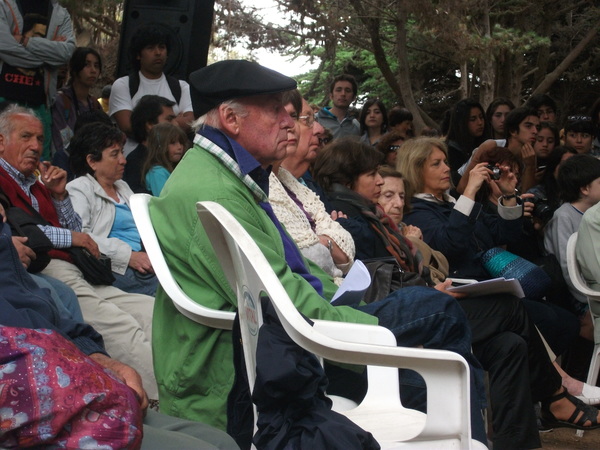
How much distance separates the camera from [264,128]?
2910 millimetres

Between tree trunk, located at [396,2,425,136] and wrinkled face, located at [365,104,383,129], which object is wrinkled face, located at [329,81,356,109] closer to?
wrinkled face, located at [365,104,383,129]

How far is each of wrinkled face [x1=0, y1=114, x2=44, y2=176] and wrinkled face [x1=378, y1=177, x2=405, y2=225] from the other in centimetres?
194

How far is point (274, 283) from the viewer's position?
6.68 feet

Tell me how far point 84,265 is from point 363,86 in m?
11.1

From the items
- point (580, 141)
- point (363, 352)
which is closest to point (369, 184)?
point (363, 352)

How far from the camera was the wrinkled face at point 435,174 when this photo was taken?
557 centimetres

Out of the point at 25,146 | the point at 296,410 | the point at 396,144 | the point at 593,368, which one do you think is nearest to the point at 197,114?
the point at 296,410

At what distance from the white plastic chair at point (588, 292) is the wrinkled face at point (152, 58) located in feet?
11.4

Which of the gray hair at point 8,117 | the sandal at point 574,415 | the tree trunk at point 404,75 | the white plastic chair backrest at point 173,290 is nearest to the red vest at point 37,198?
the gray hair at point 8,117

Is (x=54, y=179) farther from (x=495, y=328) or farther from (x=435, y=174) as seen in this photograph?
(x=435, y=174)

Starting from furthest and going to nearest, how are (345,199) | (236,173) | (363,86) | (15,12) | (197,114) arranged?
(363,86)
(15,12)
(345,199)
(197,114)
(236,173)

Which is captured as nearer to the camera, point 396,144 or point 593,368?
point 593,368

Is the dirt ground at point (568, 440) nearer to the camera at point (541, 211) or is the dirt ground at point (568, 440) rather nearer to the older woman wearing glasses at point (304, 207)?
→ the camera at point (541, 211)

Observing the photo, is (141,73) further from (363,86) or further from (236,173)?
(363,86)
